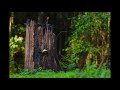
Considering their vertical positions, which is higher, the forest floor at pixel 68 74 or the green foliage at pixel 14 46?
the green foliage at pixel 14 46

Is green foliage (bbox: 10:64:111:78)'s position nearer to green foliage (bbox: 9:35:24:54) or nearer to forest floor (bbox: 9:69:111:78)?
forest floor (bbox: 9:69:111:78)

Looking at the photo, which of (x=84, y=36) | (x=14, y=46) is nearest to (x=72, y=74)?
(x=84, y=36)

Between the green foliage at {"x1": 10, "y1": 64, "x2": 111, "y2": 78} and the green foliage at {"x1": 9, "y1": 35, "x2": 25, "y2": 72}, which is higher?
the green foliage at {"x1": 9, "y1": 35, "x2": 25, "y2": 72}

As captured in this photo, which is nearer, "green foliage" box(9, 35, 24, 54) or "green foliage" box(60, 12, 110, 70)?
"green foliage" box(9, 35, 24, 54)

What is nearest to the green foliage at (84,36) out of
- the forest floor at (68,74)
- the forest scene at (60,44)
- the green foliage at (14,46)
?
the forest scene at (60,44)

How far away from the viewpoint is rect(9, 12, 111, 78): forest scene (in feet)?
21.9

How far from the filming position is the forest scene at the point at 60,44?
6.66 meters

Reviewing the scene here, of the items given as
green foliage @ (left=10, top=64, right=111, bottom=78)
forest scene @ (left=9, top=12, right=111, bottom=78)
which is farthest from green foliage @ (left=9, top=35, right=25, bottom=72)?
green foliage @ (left=10, top=64, right=111, bottom=78)

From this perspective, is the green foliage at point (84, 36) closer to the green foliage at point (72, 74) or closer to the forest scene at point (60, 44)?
the forest scene at point (60, 44)

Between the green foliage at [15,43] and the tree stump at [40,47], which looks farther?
the tree stump at [40,47]
